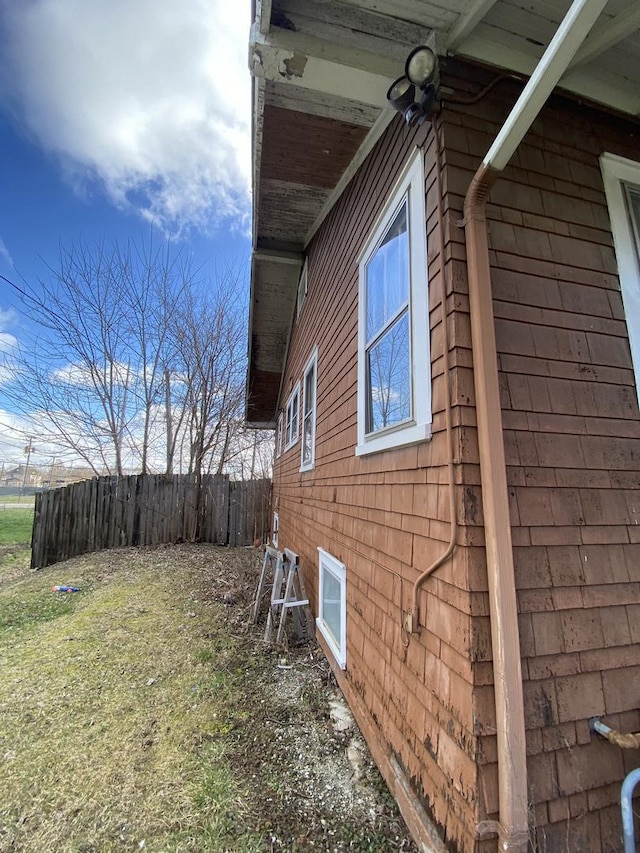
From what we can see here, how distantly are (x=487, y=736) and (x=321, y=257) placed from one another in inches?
201

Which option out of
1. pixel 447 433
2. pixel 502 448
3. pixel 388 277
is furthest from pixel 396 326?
pixel 502 448

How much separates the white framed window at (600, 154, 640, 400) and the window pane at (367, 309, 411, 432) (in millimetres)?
1147

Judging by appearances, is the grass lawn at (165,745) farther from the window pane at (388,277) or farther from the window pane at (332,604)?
the window pane at (388,277)

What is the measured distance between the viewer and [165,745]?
2494mm

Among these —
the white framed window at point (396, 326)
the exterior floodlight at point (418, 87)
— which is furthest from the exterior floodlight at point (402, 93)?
the white framed window at point (396, 326)

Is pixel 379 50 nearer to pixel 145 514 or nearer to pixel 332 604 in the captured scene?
pixel 332 604

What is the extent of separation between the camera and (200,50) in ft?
15.0

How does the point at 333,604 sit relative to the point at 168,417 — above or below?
below

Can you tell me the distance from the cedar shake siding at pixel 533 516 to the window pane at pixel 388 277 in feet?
1.25

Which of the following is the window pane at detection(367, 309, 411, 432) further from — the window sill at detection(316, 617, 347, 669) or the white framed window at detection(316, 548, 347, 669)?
the window sill at detection(316, 617, 347, 669)

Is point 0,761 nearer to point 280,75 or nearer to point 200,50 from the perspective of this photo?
point 280,75

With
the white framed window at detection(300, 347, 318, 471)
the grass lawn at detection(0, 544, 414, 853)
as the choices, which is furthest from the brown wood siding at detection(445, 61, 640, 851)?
the white framed window at detection(300, 347, 318, 471)

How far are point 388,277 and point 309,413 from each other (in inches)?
126

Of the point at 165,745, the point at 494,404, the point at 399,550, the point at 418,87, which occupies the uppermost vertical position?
the point at 418,87
